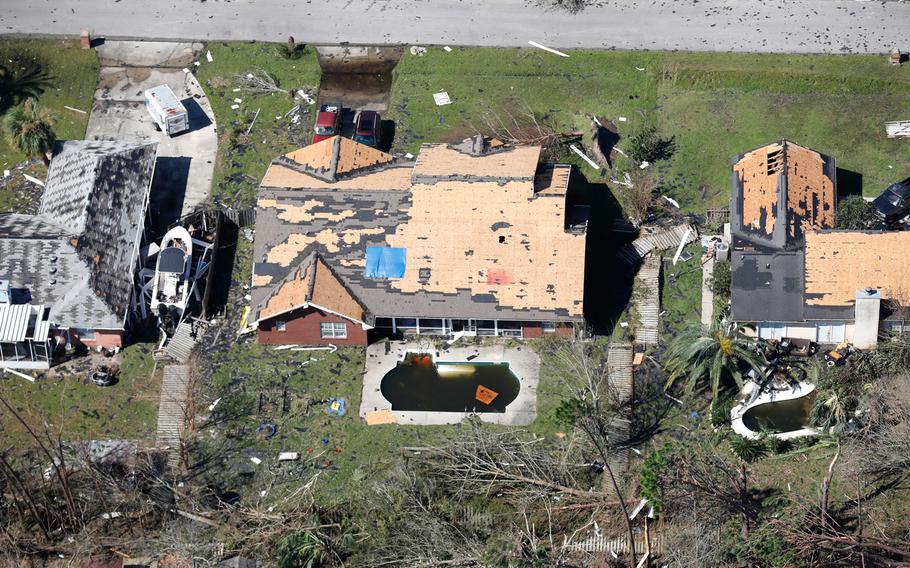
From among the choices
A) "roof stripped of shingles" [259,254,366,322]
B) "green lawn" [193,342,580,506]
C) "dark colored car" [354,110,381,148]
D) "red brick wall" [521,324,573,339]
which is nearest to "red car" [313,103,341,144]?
"dark colored car" [354,110,381,148]

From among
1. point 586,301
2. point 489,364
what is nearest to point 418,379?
point 489,364

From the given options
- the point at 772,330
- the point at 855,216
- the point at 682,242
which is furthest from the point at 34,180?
the point at 855,216

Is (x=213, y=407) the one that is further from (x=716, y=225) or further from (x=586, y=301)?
(x=716, y=225)

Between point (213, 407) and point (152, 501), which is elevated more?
point (213, 407)

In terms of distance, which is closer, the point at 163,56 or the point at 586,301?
the point at 586,301

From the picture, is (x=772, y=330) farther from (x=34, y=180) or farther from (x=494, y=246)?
(x=34, y=180)

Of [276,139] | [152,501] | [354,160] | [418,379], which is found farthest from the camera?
[276,139]

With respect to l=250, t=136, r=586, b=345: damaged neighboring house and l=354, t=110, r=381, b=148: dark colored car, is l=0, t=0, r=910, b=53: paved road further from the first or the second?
l=250, t=136, r=586, b=345: damaged neighboring house
